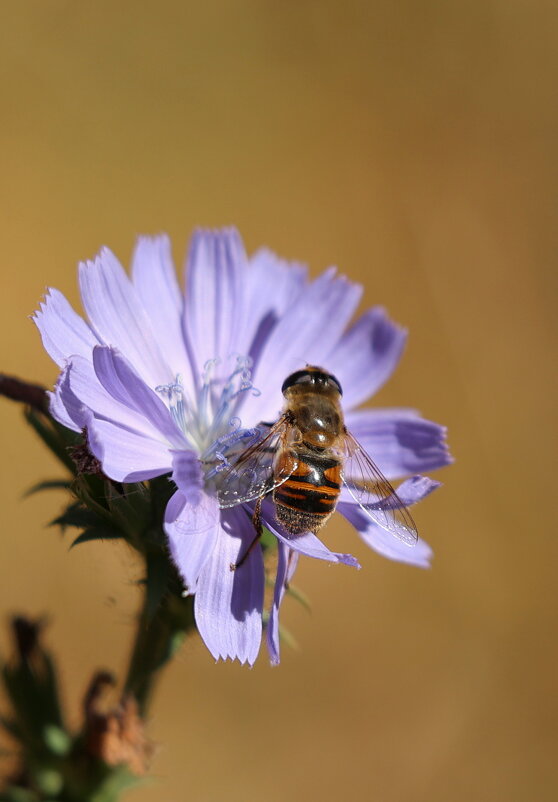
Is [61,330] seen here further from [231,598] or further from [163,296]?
[231,598]

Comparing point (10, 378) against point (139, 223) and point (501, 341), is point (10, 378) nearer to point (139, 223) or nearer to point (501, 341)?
point (139, 223)

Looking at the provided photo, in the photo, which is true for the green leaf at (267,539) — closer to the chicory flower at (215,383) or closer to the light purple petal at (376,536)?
the chicory flower at (215,383)

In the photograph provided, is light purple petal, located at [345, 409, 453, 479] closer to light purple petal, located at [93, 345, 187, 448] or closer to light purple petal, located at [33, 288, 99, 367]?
light purple petal, located at [93, 345, 187, 448]

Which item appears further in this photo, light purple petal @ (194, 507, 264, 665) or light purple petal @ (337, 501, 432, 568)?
light purple petal @ (337, 501, 432, 568)

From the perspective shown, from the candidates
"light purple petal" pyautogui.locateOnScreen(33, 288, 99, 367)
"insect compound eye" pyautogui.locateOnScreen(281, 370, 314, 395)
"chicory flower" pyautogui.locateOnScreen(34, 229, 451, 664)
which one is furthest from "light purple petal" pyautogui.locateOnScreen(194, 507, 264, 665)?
"light purple petal" pyautogui.locateOnScreen(33, 288, 99, 367)

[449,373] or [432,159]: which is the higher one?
[432,159]

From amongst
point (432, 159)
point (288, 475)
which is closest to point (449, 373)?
point (432, 159)

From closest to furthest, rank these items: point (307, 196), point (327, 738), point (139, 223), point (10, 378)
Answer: point (10, 378), point (327, 738), point (139, 223), point (307, 196)

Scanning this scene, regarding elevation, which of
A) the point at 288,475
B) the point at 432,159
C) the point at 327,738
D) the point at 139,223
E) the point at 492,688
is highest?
the point at 432,159
